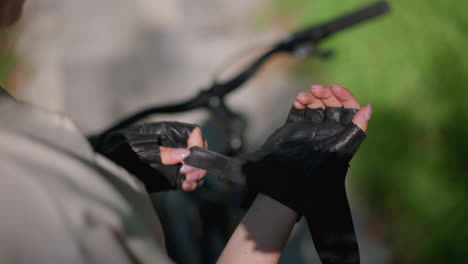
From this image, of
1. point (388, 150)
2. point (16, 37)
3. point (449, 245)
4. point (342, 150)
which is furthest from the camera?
point (16, 37)

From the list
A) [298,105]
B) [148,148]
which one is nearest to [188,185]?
[148,148]

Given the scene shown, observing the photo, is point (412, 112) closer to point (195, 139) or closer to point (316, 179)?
point (195, 139)

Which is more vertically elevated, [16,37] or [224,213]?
[16,37]

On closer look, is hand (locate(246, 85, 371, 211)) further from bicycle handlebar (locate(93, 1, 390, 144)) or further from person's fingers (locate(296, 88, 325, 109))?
bicycle handlebar (locate(93, 1, 390, 144))

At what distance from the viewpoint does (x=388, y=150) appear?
2.58m

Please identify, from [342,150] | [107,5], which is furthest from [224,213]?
[107,5]

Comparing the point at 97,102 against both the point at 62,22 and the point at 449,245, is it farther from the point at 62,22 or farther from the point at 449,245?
the point at 449,245

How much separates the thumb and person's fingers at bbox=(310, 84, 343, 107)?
1.23 feet

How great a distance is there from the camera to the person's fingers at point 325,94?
105 cm

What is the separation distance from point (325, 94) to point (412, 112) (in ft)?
6.26

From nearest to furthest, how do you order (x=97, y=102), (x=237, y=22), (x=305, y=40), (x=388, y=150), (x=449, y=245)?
(x=305, y=40) → (x=449, y=245) → (x=388, y=150) → (x=97, y=102) → (x=237, y=22)

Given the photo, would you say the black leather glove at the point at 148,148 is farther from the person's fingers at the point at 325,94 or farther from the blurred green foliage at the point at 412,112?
the blurred green foliage at the point at 412,112

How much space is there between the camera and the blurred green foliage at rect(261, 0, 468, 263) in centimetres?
230

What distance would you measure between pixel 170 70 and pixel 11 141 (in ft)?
8.78
